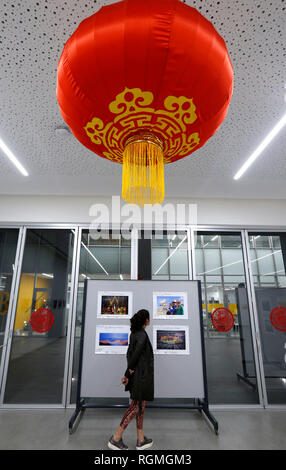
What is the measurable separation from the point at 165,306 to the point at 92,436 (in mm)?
1616

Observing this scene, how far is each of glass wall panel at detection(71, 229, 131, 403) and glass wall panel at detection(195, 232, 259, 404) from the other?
3.86ft

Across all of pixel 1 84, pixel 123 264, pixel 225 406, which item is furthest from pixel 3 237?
pixel 225 406

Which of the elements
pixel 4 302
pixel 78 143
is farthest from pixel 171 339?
pixel 78 143

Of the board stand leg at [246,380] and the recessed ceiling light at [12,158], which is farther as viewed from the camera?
the board stand leg at [246,380]

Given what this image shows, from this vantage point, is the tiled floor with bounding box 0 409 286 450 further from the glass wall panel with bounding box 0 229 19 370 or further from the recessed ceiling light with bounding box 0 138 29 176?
the recessed ceiling light with bounding box 0 138 29 176

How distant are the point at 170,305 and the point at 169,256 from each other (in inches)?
35.2

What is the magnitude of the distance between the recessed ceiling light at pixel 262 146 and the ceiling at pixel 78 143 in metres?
0.07

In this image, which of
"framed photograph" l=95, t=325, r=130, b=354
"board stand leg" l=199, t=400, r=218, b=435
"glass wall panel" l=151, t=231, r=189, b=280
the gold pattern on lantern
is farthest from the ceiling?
"board stand leg" l=199, t=400, r=218, b=435

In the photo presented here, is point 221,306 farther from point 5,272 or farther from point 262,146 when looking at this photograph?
point 5,272

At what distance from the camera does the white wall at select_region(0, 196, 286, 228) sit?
394 centimetres

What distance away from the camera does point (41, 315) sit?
362cm

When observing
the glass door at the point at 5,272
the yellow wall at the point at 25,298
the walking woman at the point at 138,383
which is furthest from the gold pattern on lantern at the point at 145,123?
the glass door at the point at 5,272

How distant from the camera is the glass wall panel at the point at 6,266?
3.63m

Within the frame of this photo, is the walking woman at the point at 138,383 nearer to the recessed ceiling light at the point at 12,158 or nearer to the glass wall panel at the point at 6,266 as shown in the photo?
the glass wall panel at the point at 6,266
